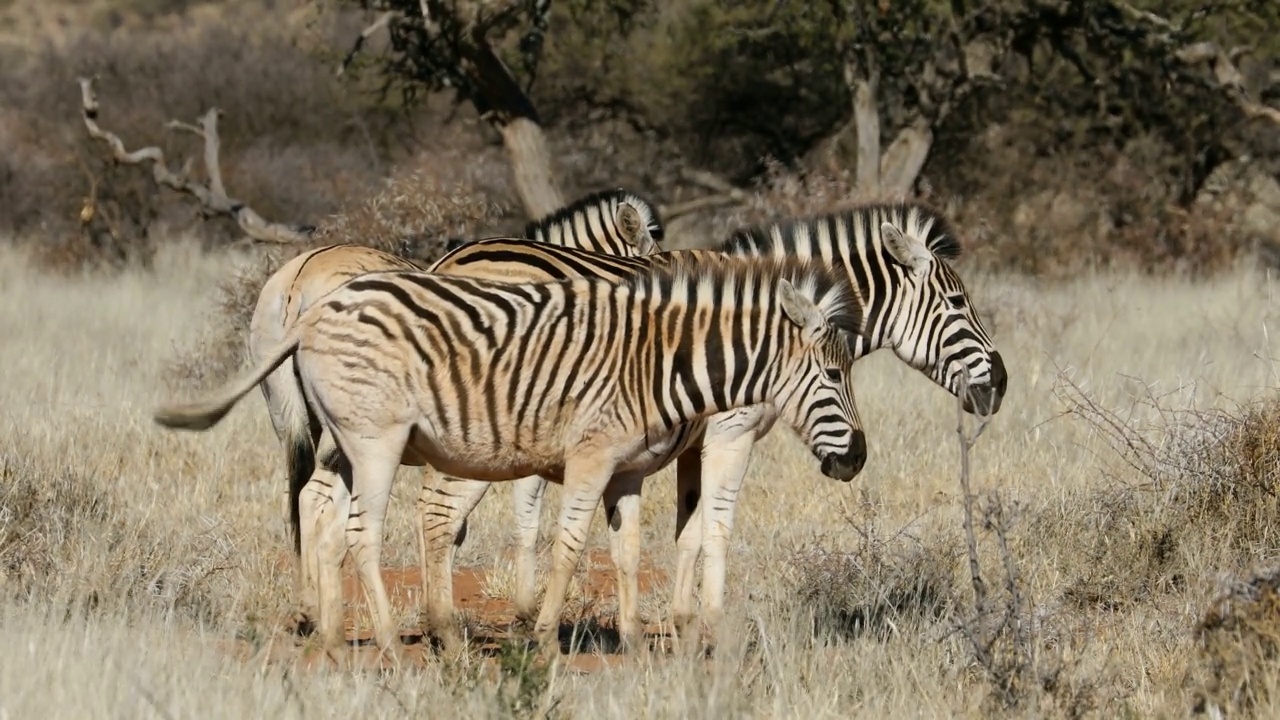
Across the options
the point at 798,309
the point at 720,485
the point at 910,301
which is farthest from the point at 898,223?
the point at 798,309

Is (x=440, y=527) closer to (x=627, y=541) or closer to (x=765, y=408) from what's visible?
(x=627, y=541)

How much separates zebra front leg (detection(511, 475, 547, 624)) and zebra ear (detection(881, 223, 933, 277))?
5.96 ft

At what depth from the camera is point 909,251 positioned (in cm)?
746

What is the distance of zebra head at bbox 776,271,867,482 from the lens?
19.1 ft

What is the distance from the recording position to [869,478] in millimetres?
8883

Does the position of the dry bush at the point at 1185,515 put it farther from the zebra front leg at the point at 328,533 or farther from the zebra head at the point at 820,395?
the zebra front leg at the point at 328,533

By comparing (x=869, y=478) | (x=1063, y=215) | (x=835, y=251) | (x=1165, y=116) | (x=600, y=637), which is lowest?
(x=600, y=637)

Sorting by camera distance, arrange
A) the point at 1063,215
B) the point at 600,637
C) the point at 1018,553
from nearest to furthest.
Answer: the point at 600,637 → the point at 1018,553 → the point at 1063,215

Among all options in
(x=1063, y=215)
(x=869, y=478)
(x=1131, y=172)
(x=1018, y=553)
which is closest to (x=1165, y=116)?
(x=1131, y=172)

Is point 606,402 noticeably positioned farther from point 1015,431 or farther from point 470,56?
point 470,56

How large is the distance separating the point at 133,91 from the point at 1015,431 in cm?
1879

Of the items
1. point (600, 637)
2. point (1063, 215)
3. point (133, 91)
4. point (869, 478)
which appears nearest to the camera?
point (600, 637)

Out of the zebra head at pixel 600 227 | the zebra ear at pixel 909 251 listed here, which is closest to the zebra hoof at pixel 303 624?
the zebra head at pixel 600 227

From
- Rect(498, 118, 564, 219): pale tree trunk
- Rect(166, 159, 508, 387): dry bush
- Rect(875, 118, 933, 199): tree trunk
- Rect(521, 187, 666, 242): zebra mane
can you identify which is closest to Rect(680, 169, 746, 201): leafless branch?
Rect(875, 118, 933, 199): tree trunk
